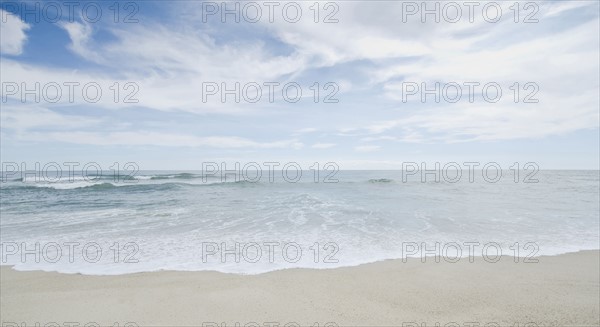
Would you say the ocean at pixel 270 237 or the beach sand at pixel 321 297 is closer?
the beach sand at pixel 321 297

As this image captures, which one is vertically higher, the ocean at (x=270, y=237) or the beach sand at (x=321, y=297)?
the ocean at (x=270, y=237)

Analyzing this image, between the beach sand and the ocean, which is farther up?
the ocean

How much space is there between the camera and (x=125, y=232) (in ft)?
31.7

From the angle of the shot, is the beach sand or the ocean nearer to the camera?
the beach sand

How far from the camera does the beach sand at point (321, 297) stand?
4441 mm

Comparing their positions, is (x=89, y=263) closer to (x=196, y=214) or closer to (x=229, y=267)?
(x=229, y=267)

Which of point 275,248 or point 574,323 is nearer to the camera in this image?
point 574,323

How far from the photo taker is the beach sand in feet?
14.6

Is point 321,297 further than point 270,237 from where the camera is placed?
No

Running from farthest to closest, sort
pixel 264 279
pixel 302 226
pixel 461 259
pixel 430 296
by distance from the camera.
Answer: pixel 302 226 → pixel 461 259 → pixel 264 279 → pixel 430 296

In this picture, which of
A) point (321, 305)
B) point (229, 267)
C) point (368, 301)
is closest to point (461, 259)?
point (368, 301)

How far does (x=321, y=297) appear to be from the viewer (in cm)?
503

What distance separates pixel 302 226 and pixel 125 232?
218 inches

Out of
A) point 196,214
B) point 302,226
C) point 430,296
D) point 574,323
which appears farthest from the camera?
Result: point 196,214
